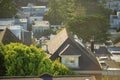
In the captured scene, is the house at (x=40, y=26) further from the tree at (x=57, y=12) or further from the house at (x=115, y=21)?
the house at (x=115, y=21)

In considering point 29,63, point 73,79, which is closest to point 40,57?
point 29,63

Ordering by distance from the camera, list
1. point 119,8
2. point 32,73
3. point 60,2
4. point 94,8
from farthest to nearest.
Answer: point 119,8 < point 60,2 < point 94,8 < point 32,73

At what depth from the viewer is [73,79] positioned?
688 inches

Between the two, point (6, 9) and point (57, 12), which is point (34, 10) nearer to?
point (57, 12)

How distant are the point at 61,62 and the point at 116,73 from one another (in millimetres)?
3206

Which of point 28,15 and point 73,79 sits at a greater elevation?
point 73,79

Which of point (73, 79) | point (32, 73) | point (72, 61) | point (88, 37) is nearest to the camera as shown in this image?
point (73, 79)

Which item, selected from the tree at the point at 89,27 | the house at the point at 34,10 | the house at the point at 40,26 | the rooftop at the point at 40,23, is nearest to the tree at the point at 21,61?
the tree at the point at 89,27

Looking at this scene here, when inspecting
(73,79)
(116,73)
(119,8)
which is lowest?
(119,8)

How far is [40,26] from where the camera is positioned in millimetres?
73438

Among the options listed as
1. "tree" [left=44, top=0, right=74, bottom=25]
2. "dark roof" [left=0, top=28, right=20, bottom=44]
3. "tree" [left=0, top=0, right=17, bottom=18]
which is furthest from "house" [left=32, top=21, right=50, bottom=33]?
"dark roof" [left=0, top=28, right=20, bottom=44]

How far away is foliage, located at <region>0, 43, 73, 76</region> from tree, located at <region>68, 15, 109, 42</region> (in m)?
32.1

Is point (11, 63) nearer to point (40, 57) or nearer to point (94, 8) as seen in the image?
point (40, 57)

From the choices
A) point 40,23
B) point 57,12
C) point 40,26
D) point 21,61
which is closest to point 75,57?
point 21,61
